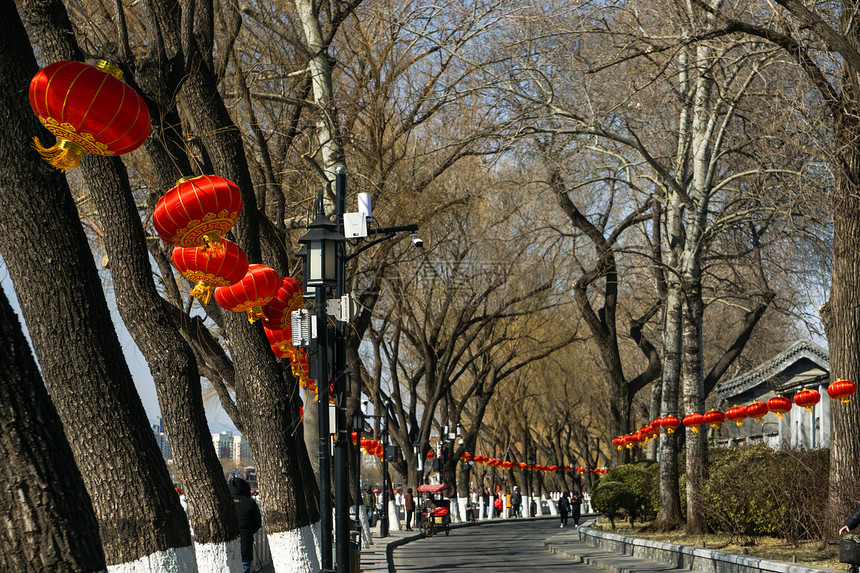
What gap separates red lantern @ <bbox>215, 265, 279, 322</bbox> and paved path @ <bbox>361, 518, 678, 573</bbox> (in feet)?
28.2

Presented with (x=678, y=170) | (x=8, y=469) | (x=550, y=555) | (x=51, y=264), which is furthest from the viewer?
(x=550, y=555)

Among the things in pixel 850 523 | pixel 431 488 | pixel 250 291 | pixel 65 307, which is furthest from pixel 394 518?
pixel 65 307

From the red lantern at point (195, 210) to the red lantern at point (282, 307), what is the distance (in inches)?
142

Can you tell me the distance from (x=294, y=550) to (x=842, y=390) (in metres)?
8.27

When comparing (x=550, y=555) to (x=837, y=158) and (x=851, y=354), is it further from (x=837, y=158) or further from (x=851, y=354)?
(x=837, y=158)

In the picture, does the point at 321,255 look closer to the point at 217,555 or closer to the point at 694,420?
the point at 217,555

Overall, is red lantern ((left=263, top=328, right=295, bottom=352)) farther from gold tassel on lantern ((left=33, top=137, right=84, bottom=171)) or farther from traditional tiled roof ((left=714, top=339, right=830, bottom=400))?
traditional tiled roof ((left=714, top=339, right=830, bottom=400))

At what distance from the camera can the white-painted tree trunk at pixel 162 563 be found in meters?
7.04

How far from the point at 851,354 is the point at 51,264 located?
1232cm

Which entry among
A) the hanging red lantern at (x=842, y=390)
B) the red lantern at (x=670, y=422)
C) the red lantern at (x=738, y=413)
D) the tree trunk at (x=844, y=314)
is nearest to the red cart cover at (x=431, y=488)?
the red lantern at (x=670, y=422)

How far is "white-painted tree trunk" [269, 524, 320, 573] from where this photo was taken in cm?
1148

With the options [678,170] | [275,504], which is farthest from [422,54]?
[275,504]

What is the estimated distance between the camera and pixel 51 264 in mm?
5762

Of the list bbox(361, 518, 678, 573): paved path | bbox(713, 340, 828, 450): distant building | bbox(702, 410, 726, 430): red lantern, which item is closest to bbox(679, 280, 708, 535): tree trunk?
bbox(702, 410, 726, 430): red lantern
